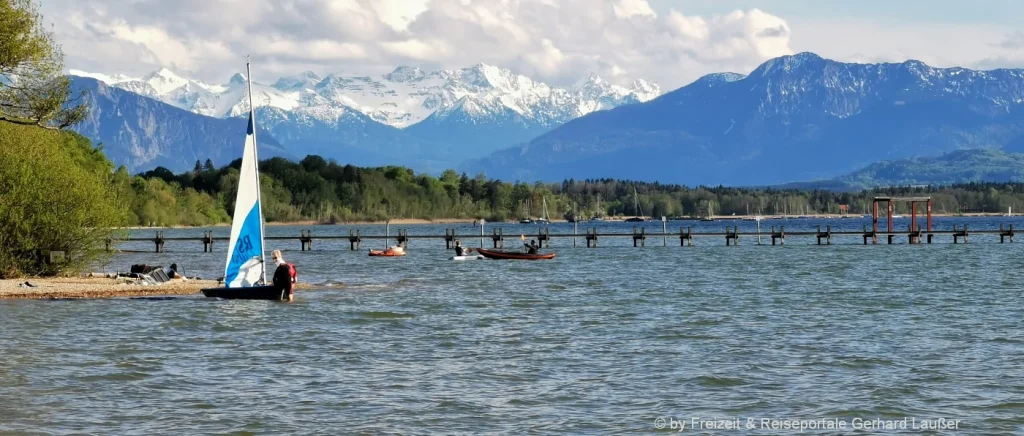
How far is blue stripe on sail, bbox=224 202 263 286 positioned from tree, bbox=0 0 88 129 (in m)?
8.09

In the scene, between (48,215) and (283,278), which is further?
(48,215)

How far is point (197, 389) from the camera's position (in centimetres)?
2634

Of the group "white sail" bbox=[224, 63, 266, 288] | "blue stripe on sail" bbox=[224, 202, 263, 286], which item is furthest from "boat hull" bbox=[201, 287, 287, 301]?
"blue stripe on sail" bbox=[224, 202, 263, 286]

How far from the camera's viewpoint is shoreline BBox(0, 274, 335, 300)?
154ft

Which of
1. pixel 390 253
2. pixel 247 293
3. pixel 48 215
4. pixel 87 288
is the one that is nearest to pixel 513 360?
pixel 247 293

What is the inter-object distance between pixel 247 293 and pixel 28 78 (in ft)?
42.7

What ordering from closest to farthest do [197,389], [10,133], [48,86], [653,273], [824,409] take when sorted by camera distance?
[824,409] → [197,389] → [48,86] → [10,133] → [653,273]

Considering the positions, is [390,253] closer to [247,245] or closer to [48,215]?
[48,215]

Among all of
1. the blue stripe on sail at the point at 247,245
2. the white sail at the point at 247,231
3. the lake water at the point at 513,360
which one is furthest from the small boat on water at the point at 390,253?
the blue stripe on sail at the point at 247,245

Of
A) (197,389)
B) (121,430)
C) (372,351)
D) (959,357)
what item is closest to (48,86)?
(372,351)

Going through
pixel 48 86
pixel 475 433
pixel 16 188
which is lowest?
pixel 475 433

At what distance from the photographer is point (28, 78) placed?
1921 inches

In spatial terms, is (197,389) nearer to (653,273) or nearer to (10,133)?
(10,133)

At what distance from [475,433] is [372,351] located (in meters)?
11.2
